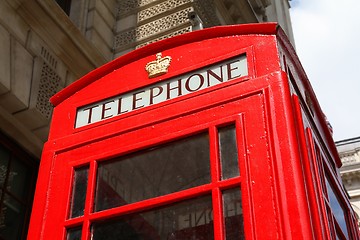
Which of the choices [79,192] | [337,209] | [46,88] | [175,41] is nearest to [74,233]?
[79,192]

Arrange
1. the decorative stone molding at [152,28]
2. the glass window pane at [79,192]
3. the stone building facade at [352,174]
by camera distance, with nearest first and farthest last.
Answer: the glass window pane at [79,192]
the decorative stone molding at [152,28]
the stone building facade at [352,174]

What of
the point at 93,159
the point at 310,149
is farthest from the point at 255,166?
the point at 93,159

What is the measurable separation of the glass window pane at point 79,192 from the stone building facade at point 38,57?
2.45 m

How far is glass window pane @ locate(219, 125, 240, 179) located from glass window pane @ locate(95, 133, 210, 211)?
0.08m

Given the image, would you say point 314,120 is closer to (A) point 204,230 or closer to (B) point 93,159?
(A) point 204,230

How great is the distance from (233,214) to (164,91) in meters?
1.00

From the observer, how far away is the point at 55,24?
6.20 meters

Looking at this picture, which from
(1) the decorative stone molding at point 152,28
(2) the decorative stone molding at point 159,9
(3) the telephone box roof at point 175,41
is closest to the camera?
(3) the telephone box roof at point 175,41

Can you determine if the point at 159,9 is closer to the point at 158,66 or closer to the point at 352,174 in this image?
the point at 158,66

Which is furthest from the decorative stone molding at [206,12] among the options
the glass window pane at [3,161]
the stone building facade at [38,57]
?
the glass window pane at [3,161]

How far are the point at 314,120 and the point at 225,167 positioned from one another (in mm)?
884

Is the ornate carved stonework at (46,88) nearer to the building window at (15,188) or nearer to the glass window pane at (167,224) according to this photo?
the building window at (15,188)

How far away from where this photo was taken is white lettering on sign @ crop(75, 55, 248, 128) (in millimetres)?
3094

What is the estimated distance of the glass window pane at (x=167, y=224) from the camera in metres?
2.59
